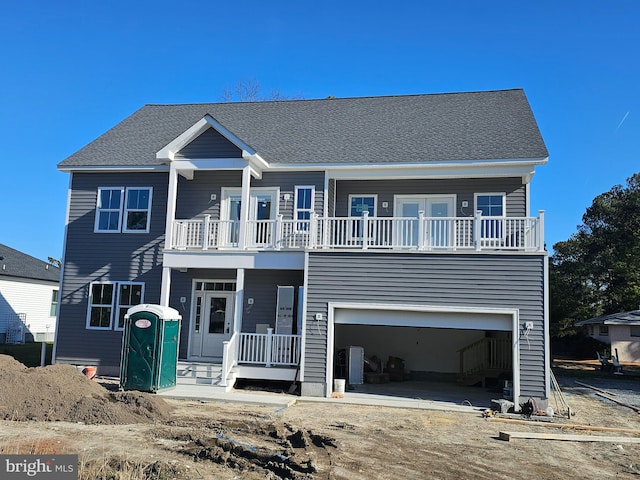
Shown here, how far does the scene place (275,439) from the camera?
8625mm

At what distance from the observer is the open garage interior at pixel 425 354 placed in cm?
1330

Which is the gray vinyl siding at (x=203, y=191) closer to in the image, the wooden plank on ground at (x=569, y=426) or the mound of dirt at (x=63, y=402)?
the mound of dirt at (x=63, y=402)

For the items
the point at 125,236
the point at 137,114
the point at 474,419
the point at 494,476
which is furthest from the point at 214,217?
the point at 494,476

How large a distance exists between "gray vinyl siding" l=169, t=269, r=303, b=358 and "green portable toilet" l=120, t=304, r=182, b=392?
2.48 metres

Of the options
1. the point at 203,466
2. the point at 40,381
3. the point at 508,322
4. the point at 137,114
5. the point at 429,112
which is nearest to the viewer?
the point at 203,466

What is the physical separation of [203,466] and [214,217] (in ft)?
34.0

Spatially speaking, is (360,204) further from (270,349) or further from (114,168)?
(114,168)

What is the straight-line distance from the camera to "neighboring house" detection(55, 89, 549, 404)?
13.3m

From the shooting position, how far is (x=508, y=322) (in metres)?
12.7

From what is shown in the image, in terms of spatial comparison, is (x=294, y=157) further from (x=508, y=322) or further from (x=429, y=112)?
(x=508, y=322)

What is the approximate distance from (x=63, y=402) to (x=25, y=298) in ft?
71.8

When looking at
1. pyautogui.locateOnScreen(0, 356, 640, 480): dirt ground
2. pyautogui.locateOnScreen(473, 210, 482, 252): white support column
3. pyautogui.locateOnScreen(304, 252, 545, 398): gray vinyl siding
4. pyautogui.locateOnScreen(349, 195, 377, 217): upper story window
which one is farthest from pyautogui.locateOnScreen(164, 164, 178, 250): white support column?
pyautogui.locateOnScreen(473, 210, 482, 252): white support column

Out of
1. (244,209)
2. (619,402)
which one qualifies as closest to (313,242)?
(244,209)

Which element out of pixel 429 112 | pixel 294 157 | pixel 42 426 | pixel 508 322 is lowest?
pixel 42 426
